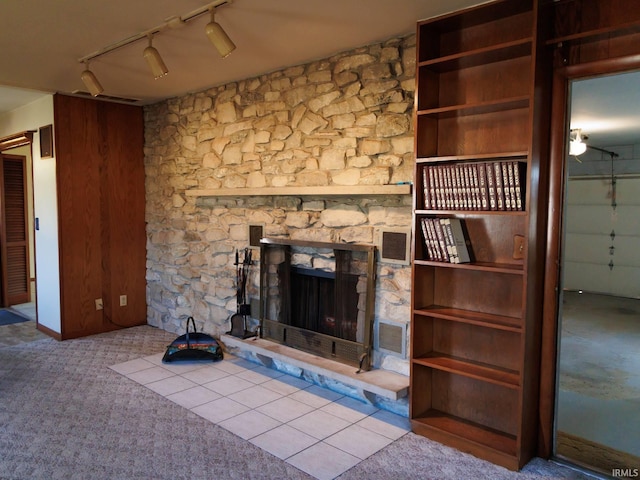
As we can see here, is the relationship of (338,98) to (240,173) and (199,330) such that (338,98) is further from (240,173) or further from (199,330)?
(199,330)

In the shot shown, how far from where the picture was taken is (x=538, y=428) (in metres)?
2.45

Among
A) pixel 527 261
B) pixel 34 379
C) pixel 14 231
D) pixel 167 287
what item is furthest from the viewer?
pixel 14 231

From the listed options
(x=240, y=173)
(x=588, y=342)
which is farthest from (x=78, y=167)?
(x=588, y=342)

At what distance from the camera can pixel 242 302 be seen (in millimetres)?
3865

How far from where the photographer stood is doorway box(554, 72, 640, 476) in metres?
2.59

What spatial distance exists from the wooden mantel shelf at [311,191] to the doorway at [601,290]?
0.91 m

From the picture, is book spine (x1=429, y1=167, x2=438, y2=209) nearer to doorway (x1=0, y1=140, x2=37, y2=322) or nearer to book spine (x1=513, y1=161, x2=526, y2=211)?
book spine (x1=513, y1=161, x2=526, y2=211)

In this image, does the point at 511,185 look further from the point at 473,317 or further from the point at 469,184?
the point at 473,317

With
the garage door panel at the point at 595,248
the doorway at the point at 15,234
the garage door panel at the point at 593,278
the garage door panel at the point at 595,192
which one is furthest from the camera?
the garage door panel at the point at 595,192

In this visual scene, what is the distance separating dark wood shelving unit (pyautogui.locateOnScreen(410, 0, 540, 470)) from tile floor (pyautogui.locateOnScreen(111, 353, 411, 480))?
387 mm

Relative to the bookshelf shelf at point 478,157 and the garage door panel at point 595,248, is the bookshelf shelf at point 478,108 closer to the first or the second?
the bookshelf shelf at point 478,157

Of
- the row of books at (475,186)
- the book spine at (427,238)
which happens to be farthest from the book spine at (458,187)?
the book spine at (427,238)

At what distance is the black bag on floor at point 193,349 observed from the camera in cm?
385

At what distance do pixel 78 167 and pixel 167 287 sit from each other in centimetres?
144
